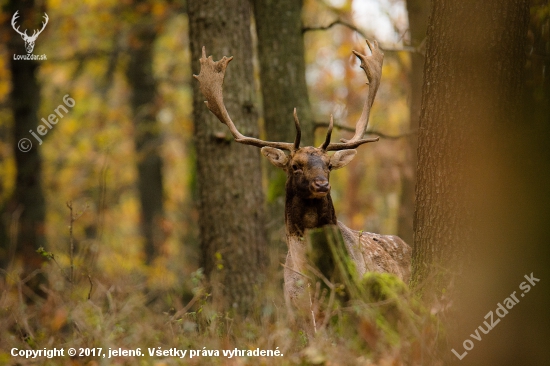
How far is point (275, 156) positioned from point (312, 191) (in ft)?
3.11

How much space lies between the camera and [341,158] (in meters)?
7.42

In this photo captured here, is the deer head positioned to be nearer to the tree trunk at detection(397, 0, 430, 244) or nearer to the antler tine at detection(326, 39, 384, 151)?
the antler tine at detection(326, 39, 384, 151)

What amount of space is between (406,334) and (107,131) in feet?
68.5

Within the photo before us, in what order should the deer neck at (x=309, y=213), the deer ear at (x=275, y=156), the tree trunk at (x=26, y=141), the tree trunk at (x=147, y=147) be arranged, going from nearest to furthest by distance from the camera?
the deer neck at (x=309, y=213) → the deer ear at (x=275, y=156) → the tree trunk at (x=26, y=141) → the tree trunk at (x=147, y=147)

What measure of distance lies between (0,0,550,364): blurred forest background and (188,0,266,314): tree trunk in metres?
0.02

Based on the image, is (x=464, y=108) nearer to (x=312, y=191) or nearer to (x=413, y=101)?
(x=312, y=191)

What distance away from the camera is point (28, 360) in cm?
536

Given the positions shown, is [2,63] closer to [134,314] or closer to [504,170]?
[134,314]

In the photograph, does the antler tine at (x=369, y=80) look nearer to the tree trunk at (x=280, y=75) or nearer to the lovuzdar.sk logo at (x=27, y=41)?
the tree trunk at (x=280, y=75)

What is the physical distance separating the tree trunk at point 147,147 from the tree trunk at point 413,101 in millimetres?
7287

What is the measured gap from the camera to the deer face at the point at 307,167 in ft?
21.5

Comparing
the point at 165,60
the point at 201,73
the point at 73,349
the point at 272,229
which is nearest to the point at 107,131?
the point at 165,60

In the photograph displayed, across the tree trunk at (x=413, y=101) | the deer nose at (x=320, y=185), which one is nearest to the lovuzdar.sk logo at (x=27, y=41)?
the tree trunk at (x=413, y=101)

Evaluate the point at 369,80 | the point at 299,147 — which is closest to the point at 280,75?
the point at 369,80
